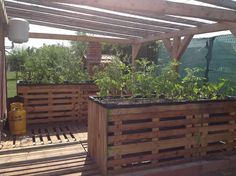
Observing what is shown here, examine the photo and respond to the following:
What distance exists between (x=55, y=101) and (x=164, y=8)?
3895 mm

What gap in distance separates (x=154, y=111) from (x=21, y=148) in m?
2.48

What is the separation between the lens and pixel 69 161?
13.1 feet

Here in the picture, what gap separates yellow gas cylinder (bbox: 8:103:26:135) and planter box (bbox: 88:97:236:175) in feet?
6.92

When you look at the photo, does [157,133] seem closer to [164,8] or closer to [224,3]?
[164,8]

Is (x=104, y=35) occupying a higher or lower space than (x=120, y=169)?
higher

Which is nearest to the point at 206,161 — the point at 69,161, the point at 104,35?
the point at 69,161

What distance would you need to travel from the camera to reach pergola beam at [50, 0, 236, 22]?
333cm

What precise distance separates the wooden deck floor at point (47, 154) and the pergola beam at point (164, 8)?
229 cm

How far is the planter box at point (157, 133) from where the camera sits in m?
3.53

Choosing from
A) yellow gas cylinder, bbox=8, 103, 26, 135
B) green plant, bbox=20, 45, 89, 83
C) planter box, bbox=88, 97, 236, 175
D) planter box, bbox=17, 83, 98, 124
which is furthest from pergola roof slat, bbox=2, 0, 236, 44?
yellow gas cylinder, bbox=8, 103, 26, 135

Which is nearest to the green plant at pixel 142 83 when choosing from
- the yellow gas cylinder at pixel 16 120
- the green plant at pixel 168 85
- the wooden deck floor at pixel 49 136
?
the green plant at pixel 168 85

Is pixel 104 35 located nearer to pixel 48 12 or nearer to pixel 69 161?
pixel 48 12

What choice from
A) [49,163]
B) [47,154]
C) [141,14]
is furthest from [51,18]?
[49,163]

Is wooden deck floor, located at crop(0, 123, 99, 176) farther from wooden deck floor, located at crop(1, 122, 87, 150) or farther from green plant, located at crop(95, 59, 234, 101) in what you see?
green plant, located at crop(95, 59, 234, 101)
